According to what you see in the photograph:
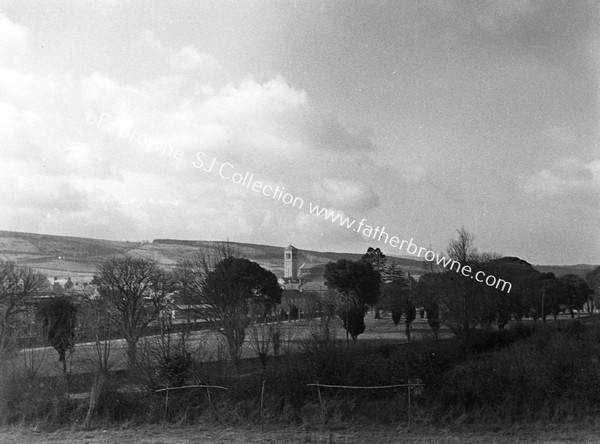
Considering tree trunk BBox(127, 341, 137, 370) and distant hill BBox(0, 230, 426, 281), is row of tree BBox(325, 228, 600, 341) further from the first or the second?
distant hill BBox(0, 230, 426, 281)

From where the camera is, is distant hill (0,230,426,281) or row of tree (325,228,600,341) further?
distant hill (0,230,426,281)

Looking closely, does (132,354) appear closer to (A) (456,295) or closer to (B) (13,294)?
(B) (13,294)

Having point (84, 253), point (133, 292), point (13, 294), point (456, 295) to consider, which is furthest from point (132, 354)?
point (84, 253)

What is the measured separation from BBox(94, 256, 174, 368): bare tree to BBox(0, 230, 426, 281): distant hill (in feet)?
140

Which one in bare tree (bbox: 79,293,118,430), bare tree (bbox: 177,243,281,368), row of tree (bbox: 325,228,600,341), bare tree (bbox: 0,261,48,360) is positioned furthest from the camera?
row of tree (bbox: 325,228,600,341)

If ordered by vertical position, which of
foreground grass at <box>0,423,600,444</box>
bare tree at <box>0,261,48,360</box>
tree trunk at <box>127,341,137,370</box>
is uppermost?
bare tree at <box>0,261,48,360</box>

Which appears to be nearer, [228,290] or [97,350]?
[97,350]

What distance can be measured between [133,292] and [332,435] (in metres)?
23.6

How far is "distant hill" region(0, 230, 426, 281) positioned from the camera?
330 ft

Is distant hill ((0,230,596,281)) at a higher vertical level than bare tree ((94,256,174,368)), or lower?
higher

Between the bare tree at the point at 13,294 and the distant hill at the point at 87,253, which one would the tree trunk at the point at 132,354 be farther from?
the distant hill at the point at 87,253

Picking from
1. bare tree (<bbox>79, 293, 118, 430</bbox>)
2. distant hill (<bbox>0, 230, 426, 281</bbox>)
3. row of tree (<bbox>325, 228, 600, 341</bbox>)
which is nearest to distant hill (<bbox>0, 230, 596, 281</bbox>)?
distant hill (<bbox>0, 230, 426, 281</bbox>)

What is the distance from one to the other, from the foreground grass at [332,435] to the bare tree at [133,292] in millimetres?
12629

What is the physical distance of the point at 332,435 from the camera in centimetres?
1267
